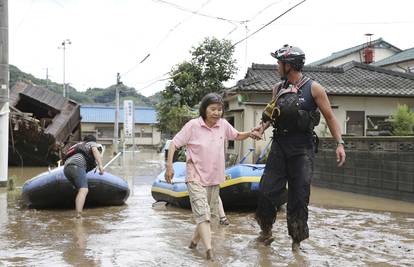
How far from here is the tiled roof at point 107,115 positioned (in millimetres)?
55344

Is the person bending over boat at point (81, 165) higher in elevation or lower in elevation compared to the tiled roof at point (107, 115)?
lower

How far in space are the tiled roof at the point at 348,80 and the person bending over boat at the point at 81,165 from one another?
9.43 m

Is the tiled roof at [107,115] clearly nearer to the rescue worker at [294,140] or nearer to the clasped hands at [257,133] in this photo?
the clasped hands at [257,133]

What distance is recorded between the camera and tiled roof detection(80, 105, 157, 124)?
55344 millimetres

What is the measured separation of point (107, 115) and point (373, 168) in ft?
158

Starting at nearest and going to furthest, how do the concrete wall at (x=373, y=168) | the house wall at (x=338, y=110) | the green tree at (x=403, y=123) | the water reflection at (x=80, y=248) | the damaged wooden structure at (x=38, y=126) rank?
the water reflection at (x=80, y=248)
the concrete wall at (x=373, y=168)
the green tree at (x=403, y=123)
the house wall at (x=338, y=110)
the damaged wooden structure at (x=38, y=126)

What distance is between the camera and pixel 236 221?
24.5 feet

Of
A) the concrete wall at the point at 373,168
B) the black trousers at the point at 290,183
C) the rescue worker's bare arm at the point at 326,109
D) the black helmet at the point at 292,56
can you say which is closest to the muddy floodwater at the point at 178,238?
the black trousers at the point at 290,183

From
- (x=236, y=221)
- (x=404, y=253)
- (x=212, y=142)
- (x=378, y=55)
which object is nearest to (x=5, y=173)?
(x=236, y=221)

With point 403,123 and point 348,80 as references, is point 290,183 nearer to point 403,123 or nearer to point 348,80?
point 403,123

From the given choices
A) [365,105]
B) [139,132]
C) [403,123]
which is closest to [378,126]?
[365,105]

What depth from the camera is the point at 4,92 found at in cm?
1193

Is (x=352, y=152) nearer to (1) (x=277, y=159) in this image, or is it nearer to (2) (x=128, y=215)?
(2) (x=128, y=215)

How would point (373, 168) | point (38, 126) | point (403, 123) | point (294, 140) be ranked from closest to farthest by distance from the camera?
1. point (294, 140)
2. point (373, 168)
3. point (403, 123)
4. point (38, 126)
